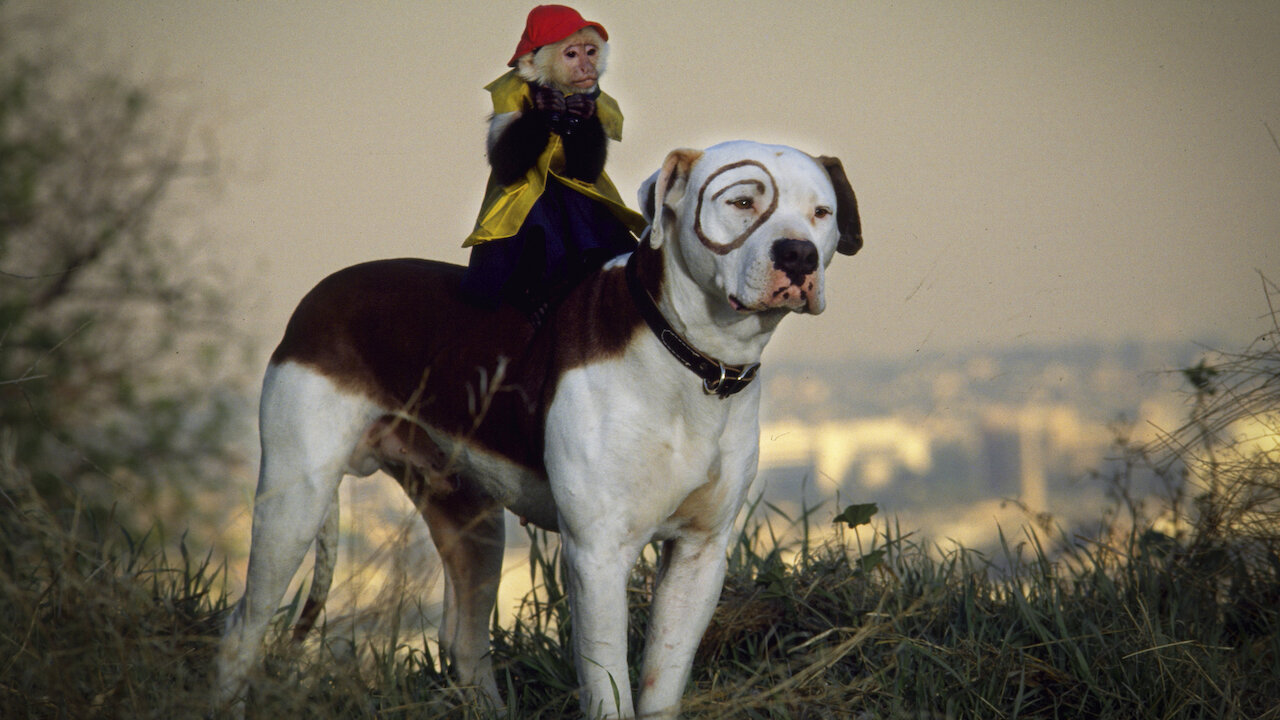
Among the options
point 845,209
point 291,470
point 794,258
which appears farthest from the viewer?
point 291,470

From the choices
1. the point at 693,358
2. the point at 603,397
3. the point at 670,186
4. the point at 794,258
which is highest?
the point at 670,186

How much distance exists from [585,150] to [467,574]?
5.76 feet

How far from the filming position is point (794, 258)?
303 cm

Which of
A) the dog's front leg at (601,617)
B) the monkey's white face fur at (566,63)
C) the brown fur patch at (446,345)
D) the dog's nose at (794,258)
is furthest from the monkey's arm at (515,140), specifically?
the dog's front leg at (601,617)

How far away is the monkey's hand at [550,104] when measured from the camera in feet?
12.7

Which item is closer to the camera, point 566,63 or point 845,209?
point 845,209

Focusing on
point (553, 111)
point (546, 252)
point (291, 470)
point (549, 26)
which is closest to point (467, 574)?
point (291, 470)

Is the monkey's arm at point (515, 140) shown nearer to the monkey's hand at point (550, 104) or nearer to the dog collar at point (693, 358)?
the monkey's hand at point (550, 104)

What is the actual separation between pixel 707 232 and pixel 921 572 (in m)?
2.37

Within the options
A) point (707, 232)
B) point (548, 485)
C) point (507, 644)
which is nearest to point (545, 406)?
point (548, 485)

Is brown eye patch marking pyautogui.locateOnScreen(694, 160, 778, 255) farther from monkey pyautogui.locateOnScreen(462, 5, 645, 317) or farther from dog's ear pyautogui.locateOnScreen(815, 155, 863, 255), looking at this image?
monkey pyautogui.locateOnScreen(462, 5, 645, 317)

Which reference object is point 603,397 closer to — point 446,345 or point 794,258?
point 794,258

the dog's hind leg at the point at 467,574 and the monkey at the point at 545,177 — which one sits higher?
the monkey at the point at 545,177

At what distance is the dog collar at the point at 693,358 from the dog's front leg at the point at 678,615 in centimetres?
54
